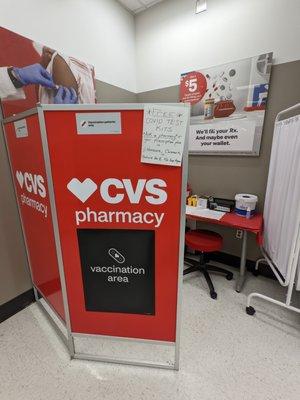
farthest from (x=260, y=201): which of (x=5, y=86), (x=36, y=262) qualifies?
(x=5, y=86)

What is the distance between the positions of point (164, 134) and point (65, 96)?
1.52m

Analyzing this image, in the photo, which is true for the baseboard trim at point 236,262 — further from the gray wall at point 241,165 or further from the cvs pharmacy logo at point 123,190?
the cvs pharmacy logo at point 123,190

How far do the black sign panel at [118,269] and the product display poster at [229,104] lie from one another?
169 centimetres

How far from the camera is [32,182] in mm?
1403

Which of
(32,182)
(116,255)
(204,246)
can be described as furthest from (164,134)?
(204,246)

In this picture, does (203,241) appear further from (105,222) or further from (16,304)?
(16,304)

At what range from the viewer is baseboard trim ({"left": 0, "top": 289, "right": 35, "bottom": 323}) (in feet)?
5.85

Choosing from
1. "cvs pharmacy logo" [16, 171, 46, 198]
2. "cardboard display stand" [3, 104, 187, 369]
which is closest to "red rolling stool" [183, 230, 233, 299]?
"cardboard display stand" [3, 104, 187, 369]

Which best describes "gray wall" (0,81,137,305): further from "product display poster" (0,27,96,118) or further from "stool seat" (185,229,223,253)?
"stool seat" (185,229,223,253)

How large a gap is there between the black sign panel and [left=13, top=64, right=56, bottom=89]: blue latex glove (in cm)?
139

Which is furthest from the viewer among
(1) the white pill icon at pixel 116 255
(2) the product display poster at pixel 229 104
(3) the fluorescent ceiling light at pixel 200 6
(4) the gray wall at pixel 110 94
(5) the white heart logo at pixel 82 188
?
(4) the gray wall at pixel 110 94

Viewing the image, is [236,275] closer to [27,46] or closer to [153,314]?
[153,314]

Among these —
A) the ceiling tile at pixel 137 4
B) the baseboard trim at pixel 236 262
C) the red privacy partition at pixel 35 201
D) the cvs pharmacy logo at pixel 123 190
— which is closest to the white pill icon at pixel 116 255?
the cvs pharmacy logo at pixel 123 190

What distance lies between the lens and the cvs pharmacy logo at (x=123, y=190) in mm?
1084
